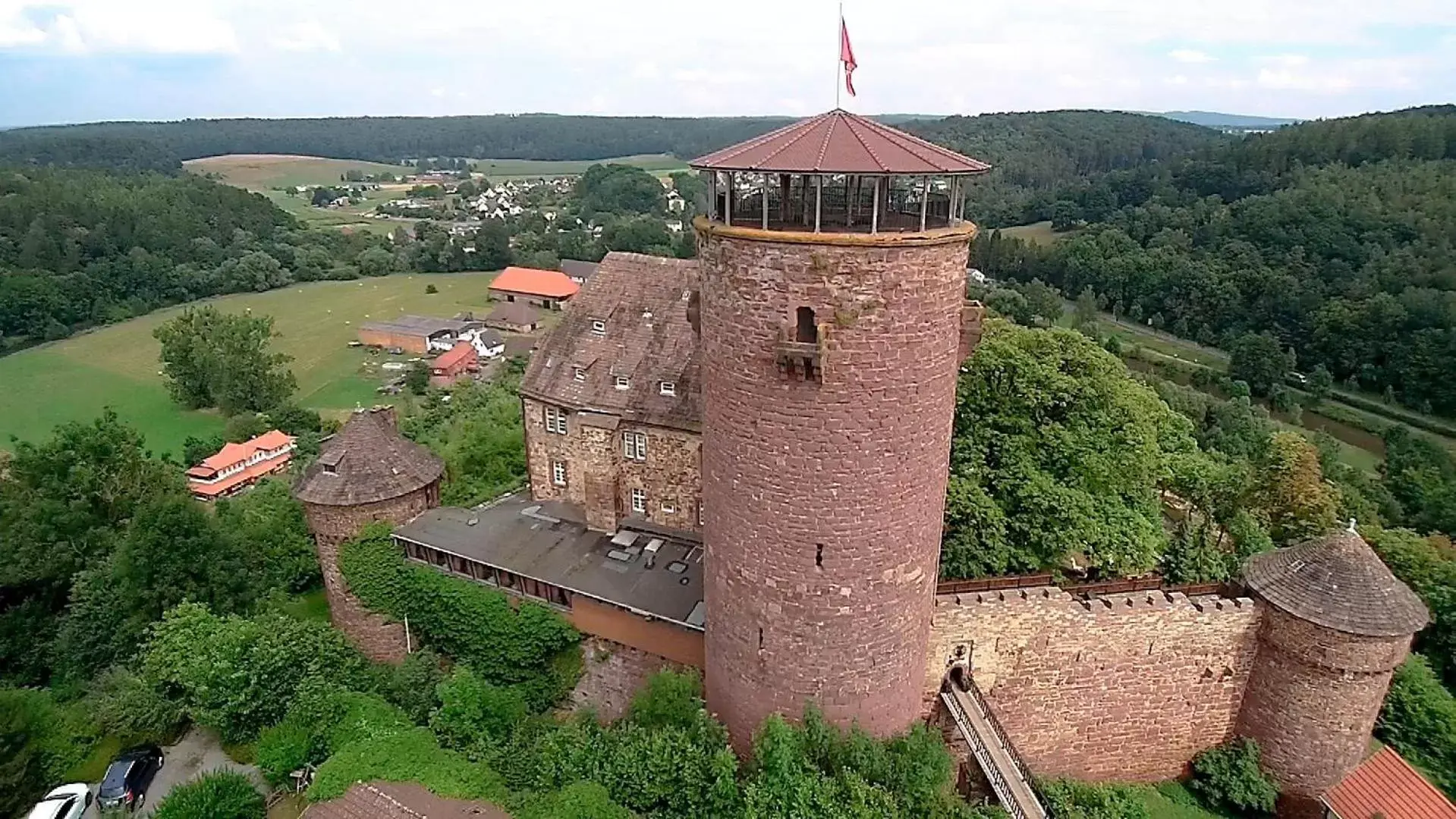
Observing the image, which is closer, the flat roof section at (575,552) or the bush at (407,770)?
the bush at (407,770)

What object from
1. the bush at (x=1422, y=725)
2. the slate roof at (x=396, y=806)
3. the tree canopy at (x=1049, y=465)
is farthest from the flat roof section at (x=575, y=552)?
the bush at (x=1422, y=725)

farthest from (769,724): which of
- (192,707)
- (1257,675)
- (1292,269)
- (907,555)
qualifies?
(1292,269)

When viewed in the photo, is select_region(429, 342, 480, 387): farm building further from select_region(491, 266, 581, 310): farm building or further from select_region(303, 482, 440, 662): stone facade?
select_region(303, 482, 440, 662): stone facade

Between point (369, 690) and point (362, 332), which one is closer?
point (369, 690)

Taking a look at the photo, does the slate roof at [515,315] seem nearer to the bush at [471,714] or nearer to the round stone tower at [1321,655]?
the bush at [471,714]

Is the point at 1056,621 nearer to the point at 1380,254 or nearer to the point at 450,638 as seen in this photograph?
the point at 450,638

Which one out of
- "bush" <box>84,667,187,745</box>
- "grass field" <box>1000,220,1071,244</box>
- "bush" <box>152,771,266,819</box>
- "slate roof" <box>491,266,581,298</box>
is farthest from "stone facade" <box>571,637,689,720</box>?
"grass field" <box>1000,220,1071,244</box>

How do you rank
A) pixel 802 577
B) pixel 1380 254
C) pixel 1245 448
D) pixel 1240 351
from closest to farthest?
pixel 802 577, pixel 1245 448, pixel 1240 351, pixel 1380 254
